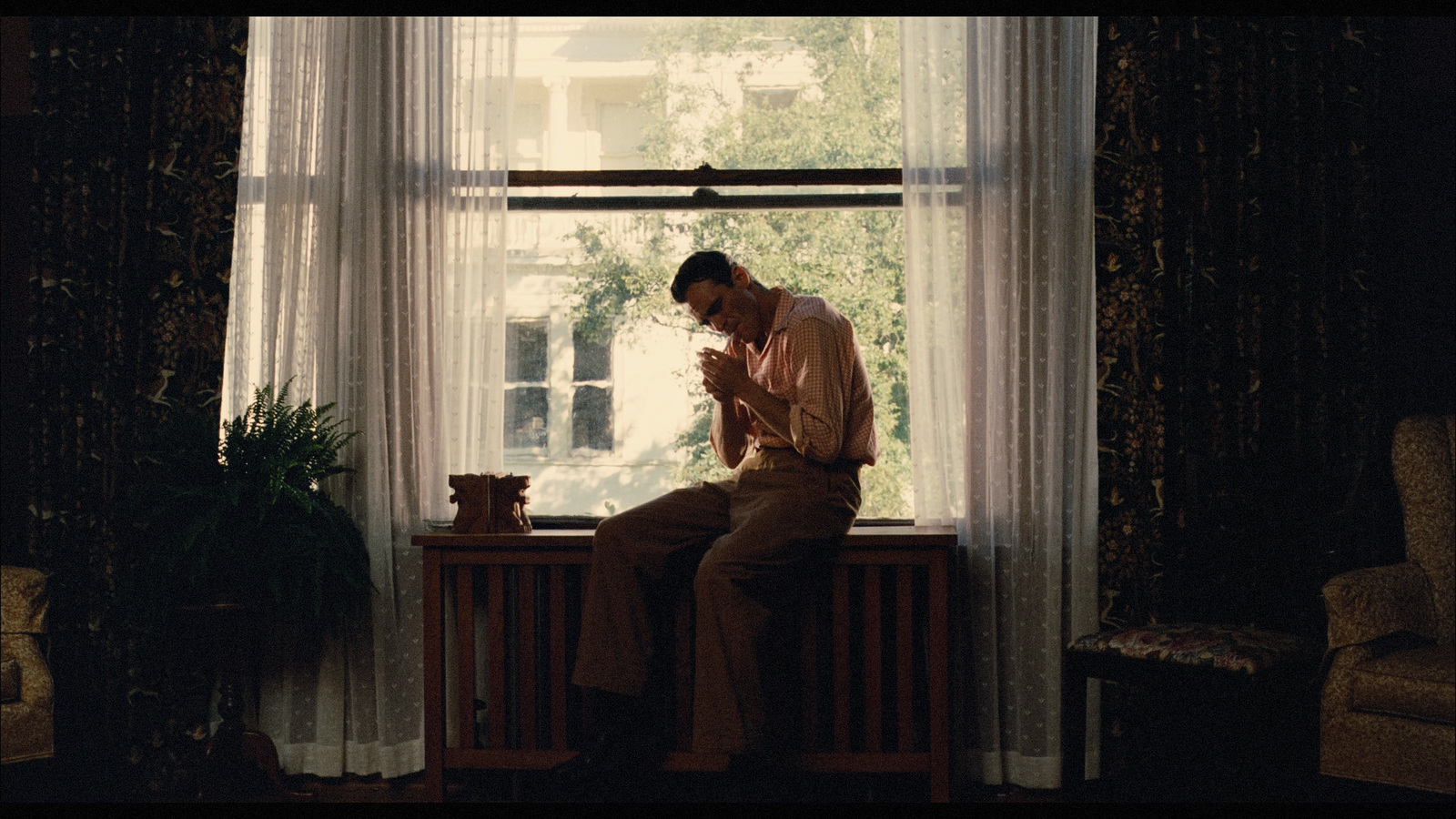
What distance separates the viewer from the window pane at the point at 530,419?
322cm

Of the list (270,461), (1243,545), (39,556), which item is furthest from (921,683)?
(39,556)

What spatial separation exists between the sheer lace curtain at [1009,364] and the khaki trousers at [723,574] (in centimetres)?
51

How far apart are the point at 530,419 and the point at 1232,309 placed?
2133 mm

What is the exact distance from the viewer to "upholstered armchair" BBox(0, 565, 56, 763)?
7.80 feet

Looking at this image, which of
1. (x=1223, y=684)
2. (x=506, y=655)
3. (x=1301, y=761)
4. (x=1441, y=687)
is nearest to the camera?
(x=1441, y=687)

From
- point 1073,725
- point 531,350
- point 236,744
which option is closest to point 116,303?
point 531,350

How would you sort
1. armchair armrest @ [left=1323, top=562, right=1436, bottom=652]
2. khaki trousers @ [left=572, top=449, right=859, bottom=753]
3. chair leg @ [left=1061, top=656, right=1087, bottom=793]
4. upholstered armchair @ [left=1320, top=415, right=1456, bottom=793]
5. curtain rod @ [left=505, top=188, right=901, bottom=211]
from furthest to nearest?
1. curtain rod @ [left=505, top=188, right=901, bottom=211]
2. chair leg @ [left=1061, top=656, right=1087, bottom=793]
3. khaki trousers @ [left=572, top=449, right=859, bottom=753]
4. armchair armrest @ [left=1323, top=562, right=1436, bottom=652]
5. upholstered armchair @ [left=1320, top=415, right=1456, bottom=793]

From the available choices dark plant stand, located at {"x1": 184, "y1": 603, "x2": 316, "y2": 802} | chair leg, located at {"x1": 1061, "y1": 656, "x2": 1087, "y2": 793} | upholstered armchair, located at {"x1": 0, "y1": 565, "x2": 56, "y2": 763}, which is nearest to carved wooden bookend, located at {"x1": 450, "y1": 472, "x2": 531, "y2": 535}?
dark plant stand, located at {"x1": 184, "y1": 603, "x2": 316, "y2": 802}

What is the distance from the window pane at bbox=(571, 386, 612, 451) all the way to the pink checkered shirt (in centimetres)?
65

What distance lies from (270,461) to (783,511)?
4.53 ft

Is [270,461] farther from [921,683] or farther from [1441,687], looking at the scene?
[1441,687]

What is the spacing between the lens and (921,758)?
2.68 metres

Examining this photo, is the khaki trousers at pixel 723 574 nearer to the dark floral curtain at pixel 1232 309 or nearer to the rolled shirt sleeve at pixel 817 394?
the rolled shirt sleeve at pixel 817 394

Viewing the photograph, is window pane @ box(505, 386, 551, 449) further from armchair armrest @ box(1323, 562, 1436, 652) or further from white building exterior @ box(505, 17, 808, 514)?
armchair armrest @ box(1323, 562, 1436, 652)
